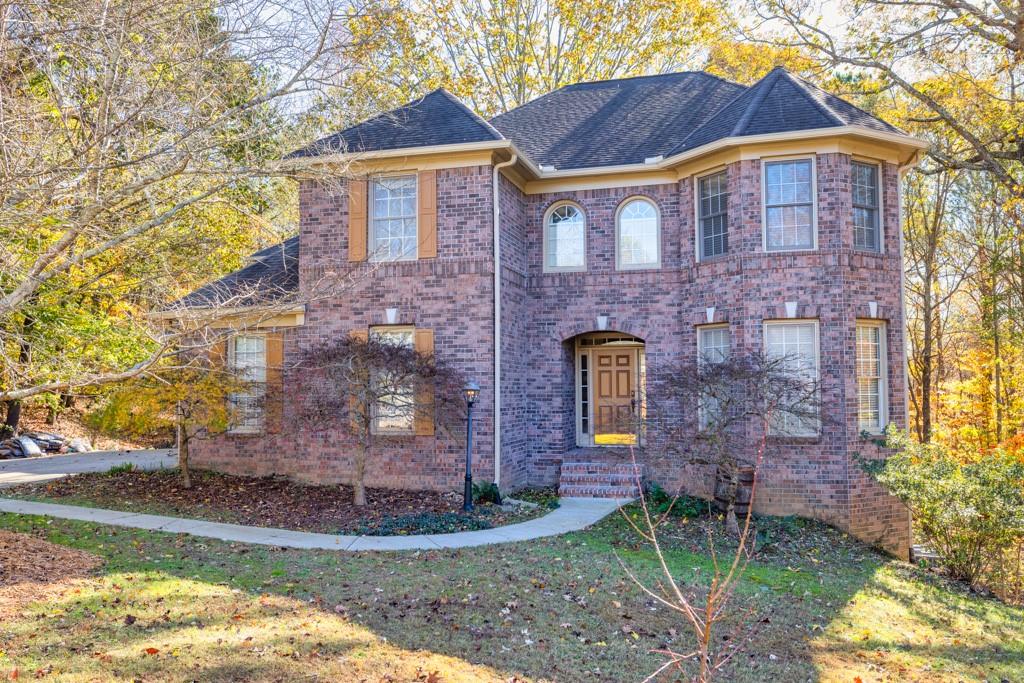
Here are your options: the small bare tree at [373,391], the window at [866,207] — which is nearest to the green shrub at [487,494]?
the small bare tree at [373,391]

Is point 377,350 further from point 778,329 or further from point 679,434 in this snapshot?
point 778,329

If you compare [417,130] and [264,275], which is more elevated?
[417,130]

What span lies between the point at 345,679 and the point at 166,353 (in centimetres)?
434

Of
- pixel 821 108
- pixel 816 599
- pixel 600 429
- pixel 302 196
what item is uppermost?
pixel 821 108

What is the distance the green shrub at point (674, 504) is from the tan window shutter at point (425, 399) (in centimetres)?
368

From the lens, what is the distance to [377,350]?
10.9 metres

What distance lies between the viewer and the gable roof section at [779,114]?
11.4 meters

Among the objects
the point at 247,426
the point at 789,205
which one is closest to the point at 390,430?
the point at 247,426

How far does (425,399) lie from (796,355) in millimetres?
5753

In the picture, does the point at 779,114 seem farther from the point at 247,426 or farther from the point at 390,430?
the point at 247,426

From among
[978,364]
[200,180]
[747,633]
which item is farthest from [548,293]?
[978,364]

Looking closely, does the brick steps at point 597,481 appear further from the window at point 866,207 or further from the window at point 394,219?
the window at point 866,207

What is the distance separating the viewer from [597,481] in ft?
40.5

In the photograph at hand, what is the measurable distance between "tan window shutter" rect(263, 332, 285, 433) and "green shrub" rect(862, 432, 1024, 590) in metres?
9.50
